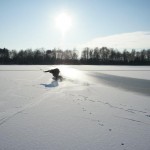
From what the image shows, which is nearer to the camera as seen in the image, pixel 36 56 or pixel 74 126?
pixel 74 126

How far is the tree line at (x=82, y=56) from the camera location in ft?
313

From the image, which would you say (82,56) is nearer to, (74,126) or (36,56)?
(36,56)

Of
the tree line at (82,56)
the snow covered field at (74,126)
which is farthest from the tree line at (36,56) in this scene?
the snow covered field at (74,126)

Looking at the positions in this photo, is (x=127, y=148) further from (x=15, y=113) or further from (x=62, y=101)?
(x=62, y=101)

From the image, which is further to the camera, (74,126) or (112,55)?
(112,55)

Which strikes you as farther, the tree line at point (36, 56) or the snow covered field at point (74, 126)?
the tree line at point (36, 56)

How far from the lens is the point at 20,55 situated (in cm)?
10138

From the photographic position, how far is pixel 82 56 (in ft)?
377

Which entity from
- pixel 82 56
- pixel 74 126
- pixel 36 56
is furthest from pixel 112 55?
pixel 74 126

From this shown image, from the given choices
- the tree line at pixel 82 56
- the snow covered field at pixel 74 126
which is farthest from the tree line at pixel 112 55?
the snow covered field at pixel 74 126

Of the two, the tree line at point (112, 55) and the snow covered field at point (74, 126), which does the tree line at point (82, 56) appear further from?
the snow covered field at point (74, 126)

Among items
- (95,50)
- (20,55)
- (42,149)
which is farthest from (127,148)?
(95,50)

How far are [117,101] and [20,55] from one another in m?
96.7

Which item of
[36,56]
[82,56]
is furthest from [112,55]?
[36,56]
